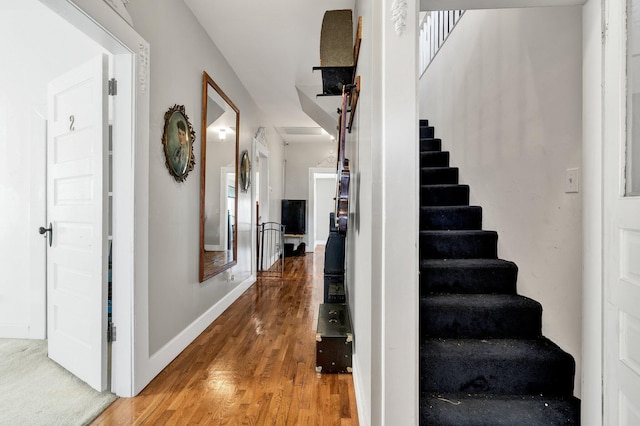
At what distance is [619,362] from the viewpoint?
104 cm

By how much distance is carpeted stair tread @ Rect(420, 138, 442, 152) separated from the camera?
11.7ft

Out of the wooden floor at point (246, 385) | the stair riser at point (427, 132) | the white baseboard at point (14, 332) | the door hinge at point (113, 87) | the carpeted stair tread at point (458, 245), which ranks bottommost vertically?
the wooden floor at point (246, 385)

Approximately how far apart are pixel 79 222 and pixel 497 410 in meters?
2.57

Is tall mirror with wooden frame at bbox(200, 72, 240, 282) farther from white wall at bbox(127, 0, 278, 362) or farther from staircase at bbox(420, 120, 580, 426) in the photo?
staircase at bbox(420, 120, 580, 426)

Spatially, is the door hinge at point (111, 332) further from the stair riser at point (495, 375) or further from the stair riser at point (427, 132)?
the stair riser at point (427, 132)

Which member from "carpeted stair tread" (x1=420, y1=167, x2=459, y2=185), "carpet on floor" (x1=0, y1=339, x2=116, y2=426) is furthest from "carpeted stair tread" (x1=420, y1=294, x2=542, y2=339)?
"carpet on floor" (x1=0, y1=339, x2=116, y2=426)

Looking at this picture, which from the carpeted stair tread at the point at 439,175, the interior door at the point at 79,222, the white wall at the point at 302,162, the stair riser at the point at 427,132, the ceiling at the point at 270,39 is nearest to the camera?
the interior door at the point at 79,222

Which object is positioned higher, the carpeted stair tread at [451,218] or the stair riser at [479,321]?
the carpeted stair tread at [451,218]

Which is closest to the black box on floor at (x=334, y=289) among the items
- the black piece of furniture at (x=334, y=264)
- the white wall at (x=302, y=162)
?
the black piece of furniture at (x=334, y=264)

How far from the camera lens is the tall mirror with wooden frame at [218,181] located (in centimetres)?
279

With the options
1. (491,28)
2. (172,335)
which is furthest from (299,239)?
(491,28)

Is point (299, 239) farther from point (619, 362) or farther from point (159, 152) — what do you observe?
point (619, 362)

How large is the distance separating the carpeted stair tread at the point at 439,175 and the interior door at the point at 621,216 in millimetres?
2012

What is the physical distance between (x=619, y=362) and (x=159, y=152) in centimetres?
253
